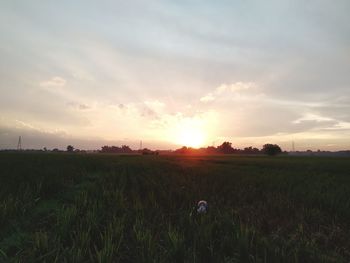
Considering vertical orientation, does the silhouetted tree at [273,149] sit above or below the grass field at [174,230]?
above

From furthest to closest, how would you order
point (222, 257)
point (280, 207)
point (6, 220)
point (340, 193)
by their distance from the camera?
point (340, 193)
point (280, 207)
point (6, 220)
point (222, 257)

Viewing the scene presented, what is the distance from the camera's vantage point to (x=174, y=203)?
7883 mm

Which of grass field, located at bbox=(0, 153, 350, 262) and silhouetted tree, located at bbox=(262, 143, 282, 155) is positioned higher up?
silhouetted tree, located at bbox=(262, 143, 282, 155)

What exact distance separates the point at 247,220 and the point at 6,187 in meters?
7.17

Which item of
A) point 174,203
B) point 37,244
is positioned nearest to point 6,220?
point 37,244

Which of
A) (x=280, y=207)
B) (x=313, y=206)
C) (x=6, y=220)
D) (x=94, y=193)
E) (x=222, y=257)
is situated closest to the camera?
(x=222, y=257)

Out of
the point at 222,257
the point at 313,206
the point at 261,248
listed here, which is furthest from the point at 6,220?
the point at 313,206

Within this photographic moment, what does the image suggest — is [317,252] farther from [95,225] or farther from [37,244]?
[37,244]

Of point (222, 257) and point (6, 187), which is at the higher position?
point (6, 187)

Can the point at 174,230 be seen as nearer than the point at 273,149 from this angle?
Yes

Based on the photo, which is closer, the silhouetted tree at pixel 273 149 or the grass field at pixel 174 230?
the grass field at pixel 174 230

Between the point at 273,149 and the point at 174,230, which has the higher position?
the point at 273,149

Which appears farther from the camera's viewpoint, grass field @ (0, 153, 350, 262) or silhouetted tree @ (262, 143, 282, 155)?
silhouetted tree @ (262, 143, 282, 155)

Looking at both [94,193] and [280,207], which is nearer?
[280,207]
